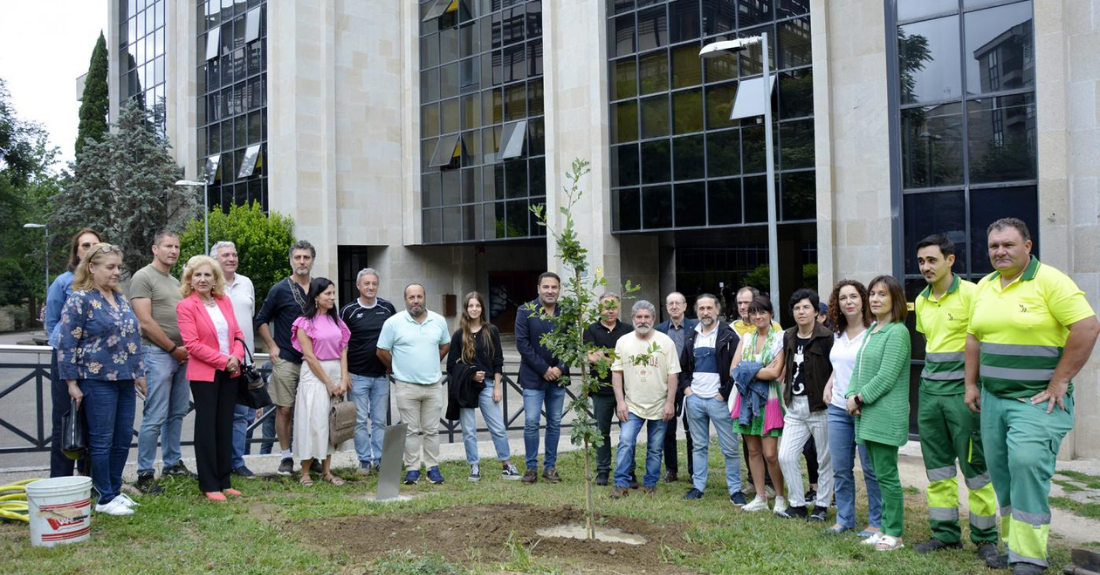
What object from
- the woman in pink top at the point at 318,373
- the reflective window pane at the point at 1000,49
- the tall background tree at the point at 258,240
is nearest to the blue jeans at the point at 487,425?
the woman in pink top at the point at 318,373

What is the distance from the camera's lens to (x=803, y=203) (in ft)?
69.2

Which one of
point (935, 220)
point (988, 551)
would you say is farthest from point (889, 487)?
Result: point (935, 220)

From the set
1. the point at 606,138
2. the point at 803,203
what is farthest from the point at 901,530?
the point at 606,138

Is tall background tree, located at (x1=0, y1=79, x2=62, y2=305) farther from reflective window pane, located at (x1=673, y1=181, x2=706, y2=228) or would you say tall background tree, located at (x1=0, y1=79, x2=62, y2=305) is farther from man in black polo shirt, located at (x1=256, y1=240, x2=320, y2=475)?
man in black polo shirt, located at (x1=256, y1=240, x2=320, y2=475)

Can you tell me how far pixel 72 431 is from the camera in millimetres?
6043

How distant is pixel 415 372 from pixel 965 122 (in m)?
9.47

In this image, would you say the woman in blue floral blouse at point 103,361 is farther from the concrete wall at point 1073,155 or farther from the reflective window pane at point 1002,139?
the reflective window pane at point 1002,139

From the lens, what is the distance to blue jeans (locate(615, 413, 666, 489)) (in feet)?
25.5

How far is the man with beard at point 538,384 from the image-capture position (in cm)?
830

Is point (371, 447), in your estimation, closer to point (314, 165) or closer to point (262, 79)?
point (314, 165)

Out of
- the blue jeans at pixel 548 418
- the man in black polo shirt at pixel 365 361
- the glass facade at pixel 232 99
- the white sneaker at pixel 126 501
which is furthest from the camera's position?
the glass facade at pixel 232 99

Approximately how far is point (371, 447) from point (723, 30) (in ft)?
58.4

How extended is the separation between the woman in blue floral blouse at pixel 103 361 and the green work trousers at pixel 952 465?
5808 mm

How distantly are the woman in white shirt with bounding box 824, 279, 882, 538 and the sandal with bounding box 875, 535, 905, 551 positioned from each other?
0.27 m
